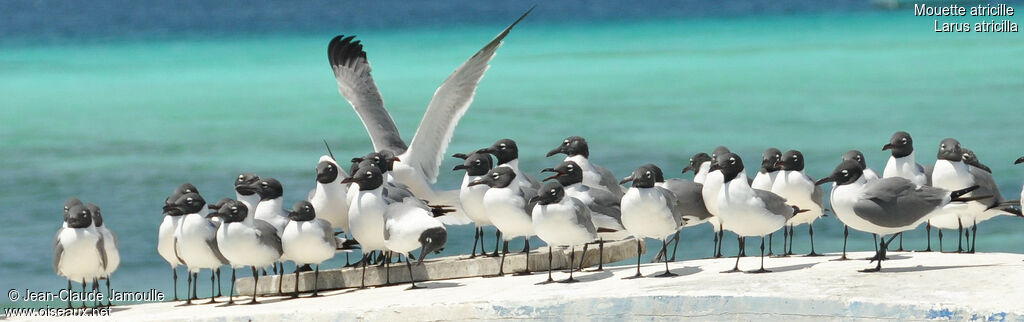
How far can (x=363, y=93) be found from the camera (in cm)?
1599

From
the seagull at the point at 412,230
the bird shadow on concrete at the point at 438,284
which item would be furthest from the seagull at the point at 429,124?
the seagull at the point at 412,230

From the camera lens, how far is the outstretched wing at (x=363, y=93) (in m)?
15.0

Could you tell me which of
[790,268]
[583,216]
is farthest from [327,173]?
[790,268]

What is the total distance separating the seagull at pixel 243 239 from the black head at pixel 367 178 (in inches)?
Answer: 30.6

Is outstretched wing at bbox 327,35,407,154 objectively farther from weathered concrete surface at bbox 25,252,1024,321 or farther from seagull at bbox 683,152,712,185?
weathered concrete surface at bbox 25,252,1024,321

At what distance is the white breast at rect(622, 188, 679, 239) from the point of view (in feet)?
Answer: 34.8

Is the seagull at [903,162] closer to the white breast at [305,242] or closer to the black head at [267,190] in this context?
the white breast at [305,242]

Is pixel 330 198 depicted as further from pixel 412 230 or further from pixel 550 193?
pixel 550 193

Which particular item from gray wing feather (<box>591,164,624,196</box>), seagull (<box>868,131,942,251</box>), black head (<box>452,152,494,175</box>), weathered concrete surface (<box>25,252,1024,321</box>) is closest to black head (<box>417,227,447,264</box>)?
weathered concrete surface (<box>25,252,1024,321</box>)

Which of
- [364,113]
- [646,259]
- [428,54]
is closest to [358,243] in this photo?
[364,113]

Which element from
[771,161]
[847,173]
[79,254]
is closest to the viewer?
[847,173]

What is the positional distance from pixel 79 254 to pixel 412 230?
225 cm

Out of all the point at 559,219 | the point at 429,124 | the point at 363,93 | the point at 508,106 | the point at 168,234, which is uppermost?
the point at 508,106

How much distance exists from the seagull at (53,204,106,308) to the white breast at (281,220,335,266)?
1297mm
